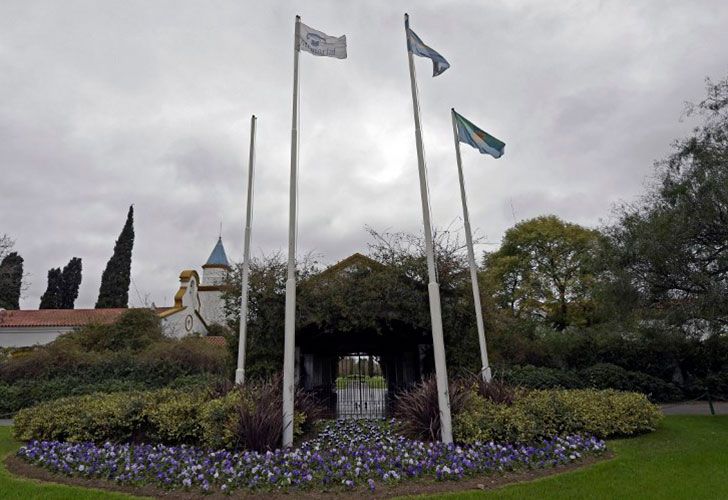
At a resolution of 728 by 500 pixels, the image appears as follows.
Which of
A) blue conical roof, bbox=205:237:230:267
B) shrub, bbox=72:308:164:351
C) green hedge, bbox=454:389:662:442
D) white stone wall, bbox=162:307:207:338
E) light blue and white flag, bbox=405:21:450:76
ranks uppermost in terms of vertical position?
blue conical roof, bbox=205:237:230:267

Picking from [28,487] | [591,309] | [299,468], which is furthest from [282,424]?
[591,309]

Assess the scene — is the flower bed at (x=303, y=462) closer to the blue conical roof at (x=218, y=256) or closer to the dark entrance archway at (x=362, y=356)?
the dark entrance archway at (x=362, y=356)

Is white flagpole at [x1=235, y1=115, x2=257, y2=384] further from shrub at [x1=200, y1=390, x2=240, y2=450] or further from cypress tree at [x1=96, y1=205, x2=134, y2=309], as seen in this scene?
cypress tree at [x1=96, y1=205, x2=134, y2=309]

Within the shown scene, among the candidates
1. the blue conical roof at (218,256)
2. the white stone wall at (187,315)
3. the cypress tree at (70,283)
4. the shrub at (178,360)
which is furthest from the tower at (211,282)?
the shrub at (178,360)

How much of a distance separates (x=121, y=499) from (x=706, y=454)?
8.54m

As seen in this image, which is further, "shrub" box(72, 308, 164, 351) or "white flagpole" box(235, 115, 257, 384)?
"shrub" box(72, 308, 164, 351)

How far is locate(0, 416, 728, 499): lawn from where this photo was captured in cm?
563

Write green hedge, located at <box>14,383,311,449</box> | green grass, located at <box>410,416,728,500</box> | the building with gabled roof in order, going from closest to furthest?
green grass, located at <box>410,416,728,500</box>, green hedge, located at <box>14,383,311,449</box>, the building with gabled roof

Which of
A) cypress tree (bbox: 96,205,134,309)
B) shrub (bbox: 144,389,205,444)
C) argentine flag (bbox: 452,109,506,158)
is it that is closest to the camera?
shrub (bbox: 144,389,205,444)

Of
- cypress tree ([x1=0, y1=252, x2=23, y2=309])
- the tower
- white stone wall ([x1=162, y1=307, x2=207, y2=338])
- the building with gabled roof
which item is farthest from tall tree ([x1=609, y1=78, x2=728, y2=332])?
the tower

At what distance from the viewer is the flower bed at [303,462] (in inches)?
246

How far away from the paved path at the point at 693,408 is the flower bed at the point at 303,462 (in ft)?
27.1

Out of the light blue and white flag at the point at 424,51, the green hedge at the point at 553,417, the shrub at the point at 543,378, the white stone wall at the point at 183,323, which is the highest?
the light blue and white flag at the point at 424,51

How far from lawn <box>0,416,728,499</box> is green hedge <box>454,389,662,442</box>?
54 centimetres
